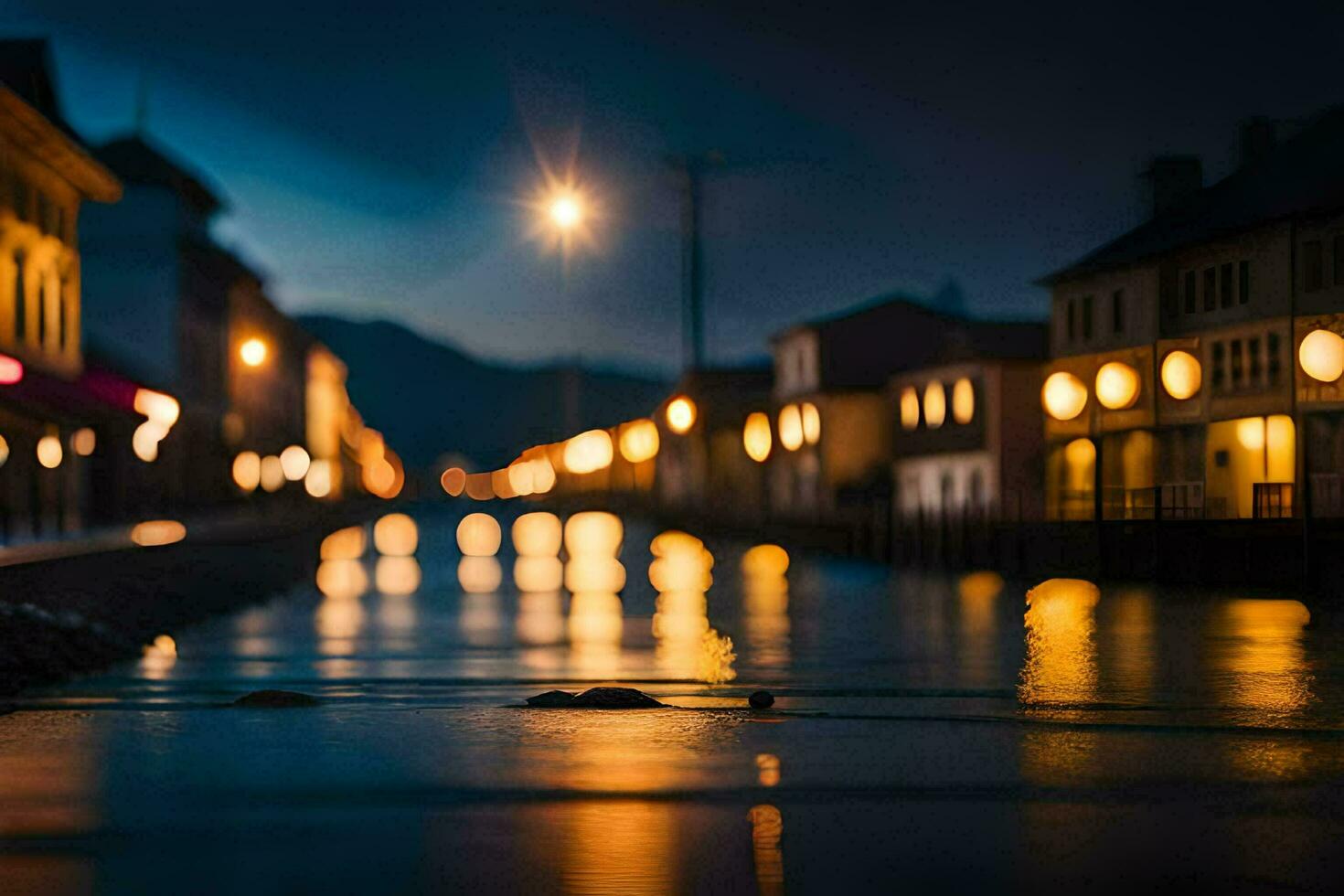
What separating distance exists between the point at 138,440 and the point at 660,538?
33.3 meters

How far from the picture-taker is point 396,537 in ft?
244

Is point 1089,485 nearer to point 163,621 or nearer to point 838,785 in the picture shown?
point 163,621

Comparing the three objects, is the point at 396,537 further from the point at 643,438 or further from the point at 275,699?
the point at 275,699

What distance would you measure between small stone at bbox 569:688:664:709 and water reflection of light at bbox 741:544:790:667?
4984mm

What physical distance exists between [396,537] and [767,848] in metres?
66.8

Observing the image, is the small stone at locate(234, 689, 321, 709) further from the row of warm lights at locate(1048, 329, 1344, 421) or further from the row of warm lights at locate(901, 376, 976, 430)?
the row of warm lights at locate(901, 376, 976, 430)

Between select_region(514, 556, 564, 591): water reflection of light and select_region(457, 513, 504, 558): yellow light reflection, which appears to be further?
select_region(457, 513, 504, 558): yellow light reflection

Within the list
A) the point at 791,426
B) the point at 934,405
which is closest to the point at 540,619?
the point at 791,426

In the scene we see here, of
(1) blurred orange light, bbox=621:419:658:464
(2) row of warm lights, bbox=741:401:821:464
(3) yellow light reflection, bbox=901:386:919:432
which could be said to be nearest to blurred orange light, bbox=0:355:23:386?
(2) row of warm lights, bbox=741:401:821:464

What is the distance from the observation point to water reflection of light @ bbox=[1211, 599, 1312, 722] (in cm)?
1559

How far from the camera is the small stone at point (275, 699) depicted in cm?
1564

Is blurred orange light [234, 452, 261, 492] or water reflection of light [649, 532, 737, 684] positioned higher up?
blurred orange light [234, 452, 261, 492]

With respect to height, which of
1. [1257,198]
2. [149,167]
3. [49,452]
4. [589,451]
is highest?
[149,167]

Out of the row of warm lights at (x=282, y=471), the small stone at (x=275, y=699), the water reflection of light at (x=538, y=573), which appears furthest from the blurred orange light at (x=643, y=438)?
the small stone at (x=275, y=699)
